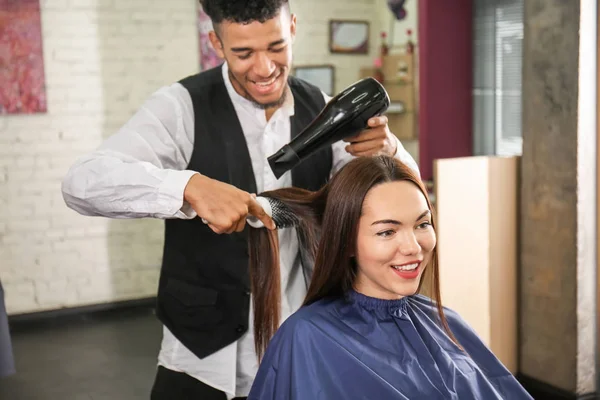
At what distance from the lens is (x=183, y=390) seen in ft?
6.11

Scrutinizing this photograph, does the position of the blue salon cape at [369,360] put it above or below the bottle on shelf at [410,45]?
below

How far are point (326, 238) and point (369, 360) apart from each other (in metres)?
0.29

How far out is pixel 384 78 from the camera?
5.95 metres

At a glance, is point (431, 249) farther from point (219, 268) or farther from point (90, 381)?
point (90, 381)

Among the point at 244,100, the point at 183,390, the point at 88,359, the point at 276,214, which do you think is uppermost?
the point at 244,100

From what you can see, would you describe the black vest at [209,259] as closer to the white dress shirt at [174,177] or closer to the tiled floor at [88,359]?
the white dress shirt at [174,177]

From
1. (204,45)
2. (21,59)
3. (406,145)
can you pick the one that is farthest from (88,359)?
(406,145)

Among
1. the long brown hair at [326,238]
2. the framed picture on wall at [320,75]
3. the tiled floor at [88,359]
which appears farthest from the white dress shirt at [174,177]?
the framed picture on wall at [320,75]

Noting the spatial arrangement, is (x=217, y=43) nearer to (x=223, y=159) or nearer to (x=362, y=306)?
(x=223, y=159)

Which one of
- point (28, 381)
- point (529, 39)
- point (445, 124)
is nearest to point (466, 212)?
point (529, 39)

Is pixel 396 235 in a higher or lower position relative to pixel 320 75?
lower

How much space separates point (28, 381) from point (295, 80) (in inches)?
120

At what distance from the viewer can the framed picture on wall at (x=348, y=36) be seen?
6051 millimetres

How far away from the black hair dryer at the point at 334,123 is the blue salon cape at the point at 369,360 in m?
0.35
